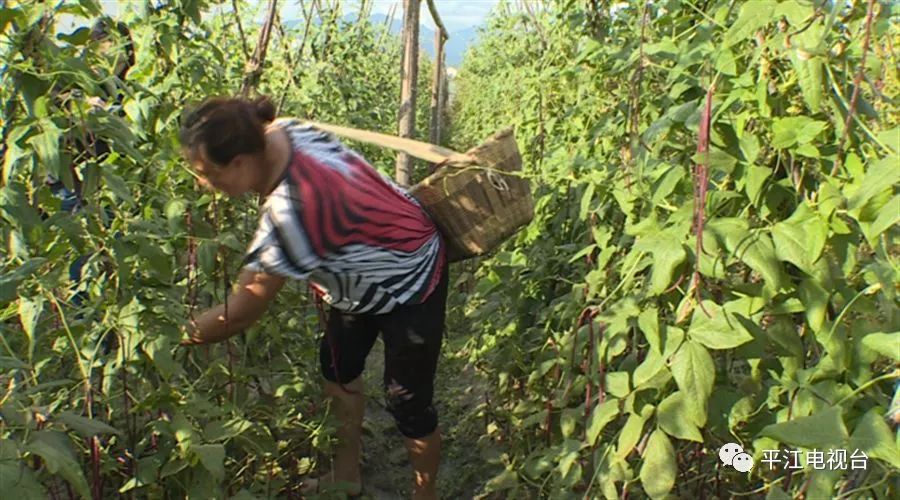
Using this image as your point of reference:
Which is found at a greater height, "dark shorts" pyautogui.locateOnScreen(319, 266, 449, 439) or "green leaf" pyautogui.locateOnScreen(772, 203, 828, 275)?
"green leaf" pyautogui.locateOnScreen(772, 203, 828, 275)

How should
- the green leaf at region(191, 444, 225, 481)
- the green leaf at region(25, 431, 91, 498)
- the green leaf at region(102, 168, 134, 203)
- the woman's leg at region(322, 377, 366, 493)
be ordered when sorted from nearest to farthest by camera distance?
the green leaf at region(25, 431, 91, 498), the green leaf at region(102, 168, 134, 203), the green leaf at region(191, 444, 225, 481), the woman's leg at region(322, 377, 366, 493)

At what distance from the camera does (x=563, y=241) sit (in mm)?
2865

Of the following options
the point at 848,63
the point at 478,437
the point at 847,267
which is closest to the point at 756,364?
the point at 847,267

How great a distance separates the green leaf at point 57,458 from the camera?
1.05m

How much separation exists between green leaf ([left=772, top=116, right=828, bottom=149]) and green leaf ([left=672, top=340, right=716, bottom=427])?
38 centimetres

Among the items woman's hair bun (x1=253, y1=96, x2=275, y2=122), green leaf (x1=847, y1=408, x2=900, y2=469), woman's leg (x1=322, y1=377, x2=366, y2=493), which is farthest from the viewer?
woman's leg (x1=322, y1=377, x2=366, y2=493)

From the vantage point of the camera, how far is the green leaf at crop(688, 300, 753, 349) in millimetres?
1166

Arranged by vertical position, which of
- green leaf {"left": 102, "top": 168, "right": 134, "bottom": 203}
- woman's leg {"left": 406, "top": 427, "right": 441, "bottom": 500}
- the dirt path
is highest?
green leaf {"left": 102, "top": 168, "right": 134, "bottom": 203}

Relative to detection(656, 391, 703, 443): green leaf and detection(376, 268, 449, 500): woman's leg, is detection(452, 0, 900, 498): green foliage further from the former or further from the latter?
detection(376, 268, 449, 500): woman's leg

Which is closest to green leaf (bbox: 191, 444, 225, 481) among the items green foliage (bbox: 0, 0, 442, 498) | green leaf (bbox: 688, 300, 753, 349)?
green foliage (bbox: 0, 0, 442, 498)

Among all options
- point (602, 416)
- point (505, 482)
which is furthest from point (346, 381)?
point (602, 416)

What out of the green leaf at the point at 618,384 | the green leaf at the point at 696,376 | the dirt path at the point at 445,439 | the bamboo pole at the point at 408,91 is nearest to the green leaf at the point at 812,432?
the green leaf at the point at 696,376

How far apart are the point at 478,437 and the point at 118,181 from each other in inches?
75.5

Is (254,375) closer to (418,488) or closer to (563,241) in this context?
(418,488)
